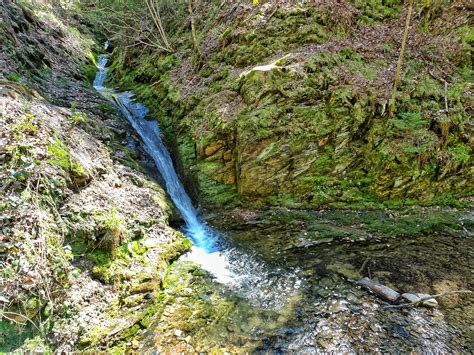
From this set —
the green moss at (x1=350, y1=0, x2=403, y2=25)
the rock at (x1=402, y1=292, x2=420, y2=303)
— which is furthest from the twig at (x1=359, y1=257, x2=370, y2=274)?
the green moss at (x1=350, y1=0, x2=403, y2=25)

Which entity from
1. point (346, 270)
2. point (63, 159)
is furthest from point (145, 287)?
point (346, 270)

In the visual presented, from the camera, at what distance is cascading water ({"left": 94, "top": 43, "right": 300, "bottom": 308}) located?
5688 mm

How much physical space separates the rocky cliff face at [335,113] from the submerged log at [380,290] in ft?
9.81

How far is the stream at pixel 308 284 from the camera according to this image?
14.9 feet

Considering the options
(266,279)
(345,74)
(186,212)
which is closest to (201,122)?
(186,212)

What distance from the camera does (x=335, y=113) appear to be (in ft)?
28.1

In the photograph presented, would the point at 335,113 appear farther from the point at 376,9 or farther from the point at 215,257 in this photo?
the point at 376,9

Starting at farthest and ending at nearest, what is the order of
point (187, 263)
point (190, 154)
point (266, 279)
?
point (190, 154), point (187, 263), point (266, 279)

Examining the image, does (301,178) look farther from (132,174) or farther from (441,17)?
(441,17)

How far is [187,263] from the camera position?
6715mm

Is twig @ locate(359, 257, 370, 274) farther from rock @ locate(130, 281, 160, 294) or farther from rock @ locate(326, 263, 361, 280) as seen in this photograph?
rock @ locate(130, 281, 160, 294)

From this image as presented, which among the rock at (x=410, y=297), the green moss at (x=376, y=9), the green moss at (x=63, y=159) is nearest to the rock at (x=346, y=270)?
the rock at (x=410, y=297)

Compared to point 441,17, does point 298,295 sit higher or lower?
lower

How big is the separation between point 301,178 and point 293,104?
2326 millimetres
